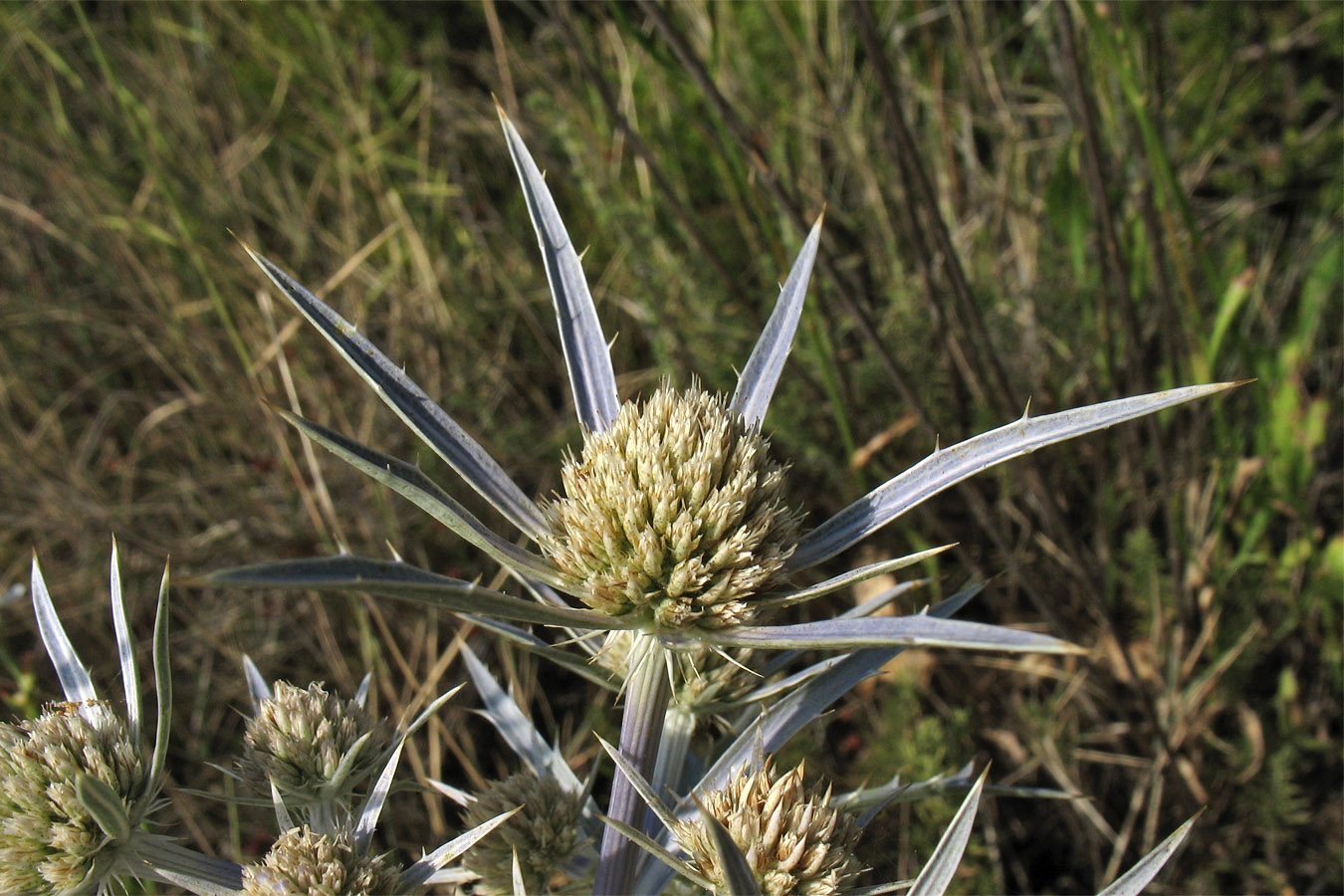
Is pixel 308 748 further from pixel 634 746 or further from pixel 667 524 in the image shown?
pixel 667 524

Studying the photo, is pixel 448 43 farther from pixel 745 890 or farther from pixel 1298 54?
pixel 745 890

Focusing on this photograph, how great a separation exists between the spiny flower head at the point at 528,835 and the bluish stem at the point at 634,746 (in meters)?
0.11

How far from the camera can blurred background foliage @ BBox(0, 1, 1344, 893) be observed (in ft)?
6.95

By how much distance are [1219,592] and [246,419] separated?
275cm

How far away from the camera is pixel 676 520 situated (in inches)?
41.8

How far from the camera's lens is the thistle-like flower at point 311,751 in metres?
1.13

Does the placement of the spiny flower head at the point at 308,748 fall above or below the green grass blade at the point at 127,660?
below

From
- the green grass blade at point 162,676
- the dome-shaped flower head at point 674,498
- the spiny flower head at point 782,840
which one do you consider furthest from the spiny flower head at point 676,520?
the green grass blade at point 162,676

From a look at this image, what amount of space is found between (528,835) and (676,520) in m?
0.48

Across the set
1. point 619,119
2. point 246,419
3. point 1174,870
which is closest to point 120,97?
point 246,419

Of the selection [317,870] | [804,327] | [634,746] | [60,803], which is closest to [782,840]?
[634,746]

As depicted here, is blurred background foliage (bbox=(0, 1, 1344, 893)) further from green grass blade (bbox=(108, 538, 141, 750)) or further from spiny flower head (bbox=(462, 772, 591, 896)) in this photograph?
green grass blade (bbox=(108, 538, 141, 750))

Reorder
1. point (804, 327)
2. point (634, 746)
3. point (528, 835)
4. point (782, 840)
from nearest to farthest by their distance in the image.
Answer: point (782, 840) < point (634, 746) < point (528, 835) < point (804, 327)

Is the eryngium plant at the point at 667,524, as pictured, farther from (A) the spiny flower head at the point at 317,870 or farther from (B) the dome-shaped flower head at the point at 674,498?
(A) the spiny flower head at the point at 317,870
